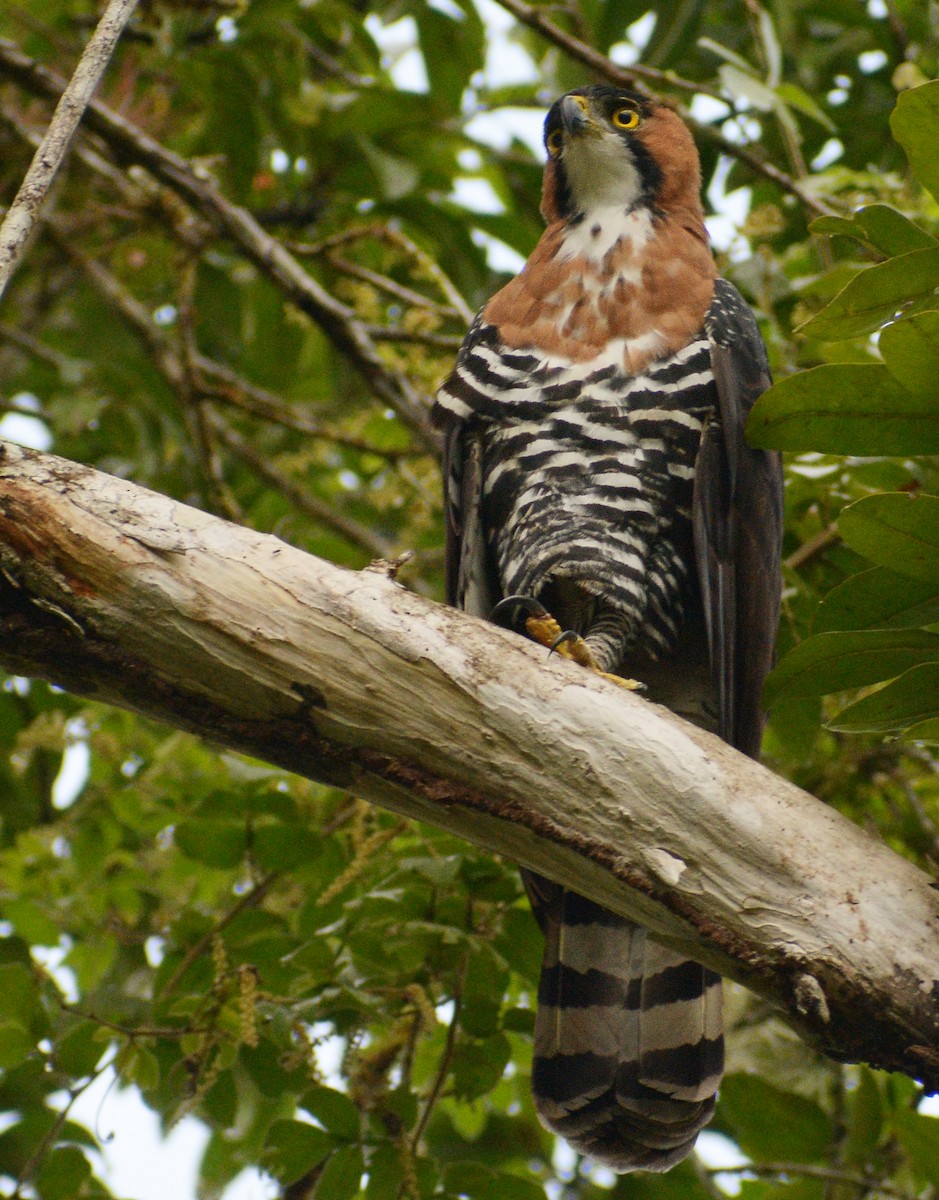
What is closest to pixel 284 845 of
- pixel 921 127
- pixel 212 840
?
pixel 212 840

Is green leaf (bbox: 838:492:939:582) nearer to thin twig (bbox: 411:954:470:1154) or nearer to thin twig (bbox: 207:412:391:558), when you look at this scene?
thin twig (bbox: 411:954:470:1154)

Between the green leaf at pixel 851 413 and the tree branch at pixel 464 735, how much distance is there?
1.91 feet

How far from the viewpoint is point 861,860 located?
7.10ft

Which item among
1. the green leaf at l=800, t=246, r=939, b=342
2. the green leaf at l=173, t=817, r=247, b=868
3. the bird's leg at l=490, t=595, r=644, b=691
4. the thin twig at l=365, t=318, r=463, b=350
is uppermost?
the thin twig at l=365, t=318, r=463, b=350

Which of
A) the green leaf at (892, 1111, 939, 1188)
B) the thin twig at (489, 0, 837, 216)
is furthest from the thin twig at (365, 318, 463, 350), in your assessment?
the green leaf at (892, 1111, 939, 1188)

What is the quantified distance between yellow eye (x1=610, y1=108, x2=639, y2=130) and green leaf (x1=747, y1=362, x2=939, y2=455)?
183cm

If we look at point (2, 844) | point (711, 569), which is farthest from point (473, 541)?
point (2, 844)

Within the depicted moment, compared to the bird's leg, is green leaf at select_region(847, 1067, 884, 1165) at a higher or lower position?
lower

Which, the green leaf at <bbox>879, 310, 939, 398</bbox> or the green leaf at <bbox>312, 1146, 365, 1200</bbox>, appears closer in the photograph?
the green leaf at <bbox>879, 310, 939, 398</bbox>

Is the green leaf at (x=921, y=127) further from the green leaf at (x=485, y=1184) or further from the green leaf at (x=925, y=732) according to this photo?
the green leaf at (x=485, y=1184)

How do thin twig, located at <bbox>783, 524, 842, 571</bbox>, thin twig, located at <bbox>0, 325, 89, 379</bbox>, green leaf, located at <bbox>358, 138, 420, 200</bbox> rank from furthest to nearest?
thin twig, located at <bbox>0, 325, 89, 379</bbox> < green leaf, located at <bbox>358, 138, 420, 200</bbox> < thin twig, located at <bbox>783, 524, 842, 571</bbox>

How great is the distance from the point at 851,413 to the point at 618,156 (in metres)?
1.84

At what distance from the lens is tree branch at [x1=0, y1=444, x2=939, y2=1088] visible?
2043mm

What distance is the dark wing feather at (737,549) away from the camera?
3.12 meters
